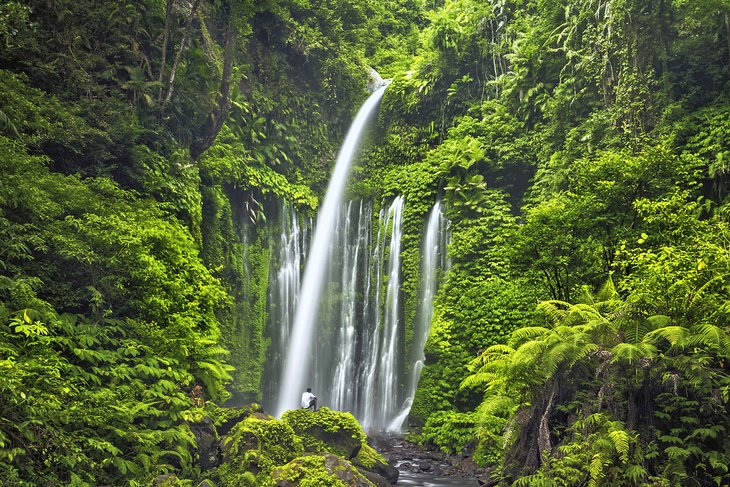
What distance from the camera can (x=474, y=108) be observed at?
2342cm

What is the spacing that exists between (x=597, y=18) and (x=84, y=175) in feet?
50.7

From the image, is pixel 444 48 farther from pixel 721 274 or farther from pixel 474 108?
pixel 721 274

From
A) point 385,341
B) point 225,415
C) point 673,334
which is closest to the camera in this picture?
point 673,334

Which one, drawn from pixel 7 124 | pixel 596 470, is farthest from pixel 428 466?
pixel 7 124

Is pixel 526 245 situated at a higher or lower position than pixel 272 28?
lower

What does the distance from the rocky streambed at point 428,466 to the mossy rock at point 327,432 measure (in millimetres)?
1389

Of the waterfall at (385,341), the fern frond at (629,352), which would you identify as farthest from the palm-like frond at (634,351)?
the waterfall at (385,341)

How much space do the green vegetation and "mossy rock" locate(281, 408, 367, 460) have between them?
0.07 metres

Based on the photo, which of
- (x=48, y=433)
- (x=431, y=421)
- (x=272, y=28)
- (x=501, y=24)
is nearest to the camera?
(x=48, y=433)

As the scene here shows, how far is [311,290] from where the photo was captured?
901 inches

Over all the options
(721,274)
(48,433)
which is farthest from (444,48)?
(48,433)

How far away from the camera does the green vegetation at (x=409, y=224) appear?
321 inches

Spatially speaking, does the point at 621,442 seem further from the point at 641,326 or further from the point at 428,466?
the point at 428,466

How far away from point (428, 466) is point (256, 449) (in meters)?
5.23
